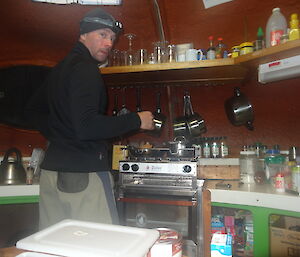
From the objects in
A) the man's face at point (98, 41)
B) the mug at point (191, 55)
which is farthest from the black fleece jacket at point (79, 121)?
the mug at point (191, 55)

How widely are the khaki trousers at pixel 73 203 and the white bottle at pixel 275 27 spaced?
4.75ft

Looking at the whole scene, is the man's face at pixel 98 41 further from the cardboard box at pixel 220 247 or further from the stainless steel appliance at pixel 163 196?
the cardboard box at pixel 220 247

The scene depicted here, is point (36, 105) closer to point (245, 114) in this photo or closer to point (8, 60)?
point (8, 60)

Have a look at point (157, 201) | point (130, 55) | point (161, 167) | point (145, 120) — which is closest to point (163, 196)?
point (157, 201)

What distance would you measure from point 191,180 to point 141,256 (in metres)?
1.34

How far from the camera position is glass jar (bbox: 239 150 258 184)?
209cm

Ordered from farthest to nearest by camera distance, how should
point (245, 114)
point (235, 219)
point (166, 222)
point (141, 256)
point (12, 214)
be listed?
point (245, 114) < point (12, 214) < point (235, 219) < point (166, 222) < point (141, 256)

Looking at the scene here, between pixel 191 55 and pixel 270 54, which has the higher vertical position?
Result: pixel 191 55

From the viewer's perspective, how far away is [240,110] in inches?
93.3

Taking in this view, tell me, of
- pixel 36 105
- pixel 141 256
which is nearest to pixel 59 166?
pixel 36 105

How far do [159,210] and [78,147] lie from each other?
0.80m

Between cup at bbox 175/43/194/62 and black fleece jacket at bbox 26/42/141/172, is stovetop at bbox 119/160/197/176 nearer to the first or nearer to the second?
black fleece jacket at bbox 26/42/141/172

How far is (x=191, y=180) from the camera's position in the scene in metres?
1.86

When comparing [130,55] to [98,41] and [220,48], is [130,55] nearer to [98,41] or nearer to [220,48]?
[220,48]
